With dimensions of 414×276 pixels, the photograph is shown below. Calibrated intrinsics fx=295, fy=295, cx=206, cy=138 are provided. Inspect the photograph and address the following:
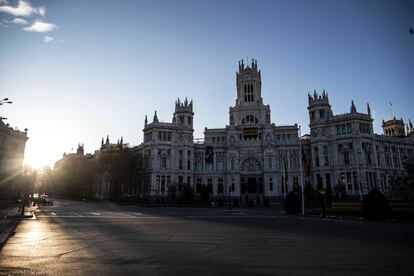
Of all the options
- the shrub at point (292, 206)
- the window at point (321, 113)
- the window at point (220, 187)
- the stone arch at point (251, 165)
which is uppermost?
the window at point (321, 113)

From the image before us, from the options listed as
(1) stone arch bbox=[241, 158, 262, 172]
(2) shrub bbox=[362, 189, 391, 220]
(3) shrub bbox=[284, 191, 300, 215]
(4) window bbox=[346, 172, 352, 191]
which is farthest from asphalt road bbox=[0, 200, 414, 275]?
(1) stone arch bbox=[241, 158, 262, 172]

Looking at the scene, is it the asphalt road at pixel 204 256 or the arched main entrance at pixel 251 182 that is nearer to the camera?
the asphalt road at pixel 204 256

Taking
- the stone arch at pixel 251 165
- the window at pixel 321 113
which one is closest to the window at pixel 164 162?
the stone arch at pixel 251 165

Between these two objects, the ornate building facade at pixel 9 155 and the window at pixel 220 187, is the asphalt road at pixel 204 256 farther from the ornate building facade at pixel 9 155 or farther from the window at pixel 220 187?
the window at pixel 220 187

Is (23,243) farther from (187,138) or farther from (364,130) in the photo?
(364,130)

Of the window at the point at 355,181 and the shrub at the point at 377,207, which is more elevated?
the window at the point at 355,181

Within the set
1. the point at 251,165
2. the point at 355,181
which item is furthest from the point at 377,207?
the point at 251,165

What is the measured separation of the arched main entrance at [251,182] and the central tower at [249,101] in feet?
43.7

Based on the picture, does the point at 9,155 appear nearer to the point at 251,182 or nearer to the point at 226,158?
the point at 226,158

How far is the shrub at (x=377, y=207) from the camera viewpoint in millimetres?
26188

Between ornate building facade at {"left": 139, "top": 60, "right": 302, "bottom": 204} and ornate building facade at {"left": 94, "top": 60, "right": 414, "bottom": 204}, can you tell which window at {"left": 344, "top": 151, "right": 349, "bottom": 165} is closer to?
ornate building facade at {"left": 94, "top": 60, "right": 414, "bottom": 204}

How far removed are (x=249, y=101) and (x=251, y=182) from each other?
2711cm

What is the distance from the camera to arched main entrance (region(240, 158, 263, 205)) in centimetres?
8387

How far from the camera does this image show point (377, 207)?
26312 mm
